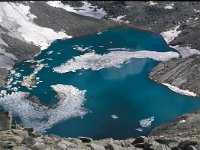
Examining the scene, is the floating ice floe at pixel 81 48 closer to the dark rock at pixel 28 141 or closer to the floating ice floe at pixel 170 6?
the floating ice floe at pixel 170 6

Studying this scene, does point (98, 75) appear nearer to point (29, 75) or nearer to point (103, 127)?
point (29, 75)

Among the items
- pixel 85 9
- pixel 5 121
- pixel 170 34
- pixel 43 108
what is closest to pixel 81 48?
pixel 170 34

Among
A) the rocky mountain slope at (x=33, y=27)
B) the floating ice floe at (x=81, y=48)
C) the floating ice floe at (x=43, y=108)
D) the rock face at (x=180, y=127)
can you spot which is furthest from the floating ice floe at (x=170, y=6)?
the rock face at (x=180, y=127)

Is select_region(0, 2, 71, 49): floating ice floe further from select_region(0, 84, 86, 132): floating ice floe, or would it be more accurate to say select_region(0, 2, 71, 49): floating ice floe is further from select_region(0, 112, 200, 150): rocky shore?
select_region(0, 112, 200, 150): rocky shore

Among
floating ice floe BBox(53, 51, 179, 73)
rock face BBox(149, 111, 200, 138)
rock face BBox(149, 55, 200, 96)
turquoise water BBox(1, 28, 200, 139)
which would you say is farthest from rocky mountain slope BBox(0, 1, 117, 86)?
rock face BBox(149, 111, 200, 138)

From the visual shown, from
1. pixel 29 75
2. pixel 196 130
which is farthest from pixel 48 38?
pixel 196 130
